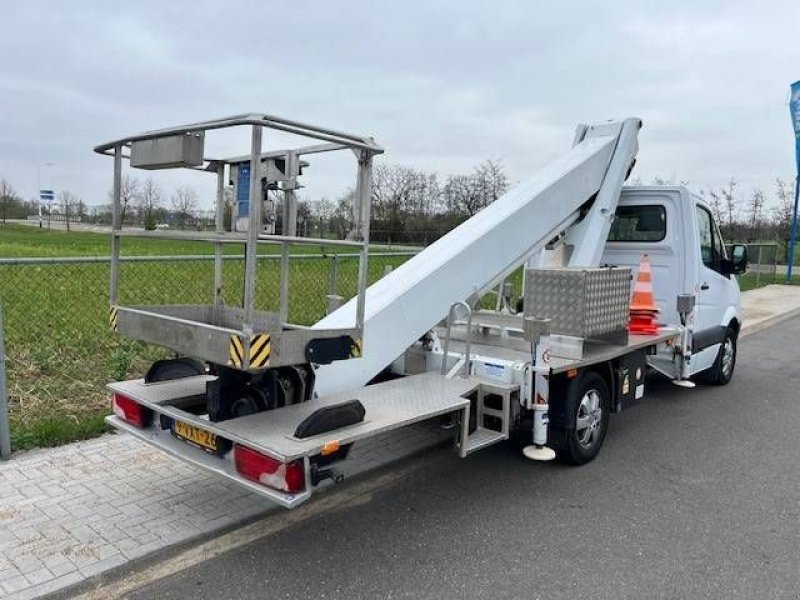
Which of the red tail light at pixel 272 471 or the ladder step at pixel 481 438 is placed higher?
the red tail light at pixel 272 471

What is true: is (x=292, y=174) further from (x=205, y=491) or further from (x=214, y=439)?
(x=205, y=491)

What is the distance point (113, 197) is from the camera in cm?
386

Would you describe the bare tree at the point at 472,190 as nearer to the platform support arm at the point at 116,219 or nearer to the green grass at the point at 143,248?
the green grass at the point at 143,248

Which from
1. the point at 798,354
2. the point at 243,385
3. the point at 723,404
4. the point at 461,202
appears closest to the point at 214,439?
the point at 243,385

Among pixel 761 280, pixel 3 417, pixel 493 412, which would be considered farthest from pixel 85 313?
pixel 761 280

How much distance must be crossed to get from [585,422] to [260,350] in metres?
2.94

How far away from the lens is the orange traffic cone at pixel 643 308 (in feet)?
20.7

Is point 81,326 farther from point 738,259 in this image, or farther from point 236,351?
point 738,259

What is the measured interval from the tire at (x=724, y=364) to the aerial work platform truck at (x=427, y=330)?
32.8 inches

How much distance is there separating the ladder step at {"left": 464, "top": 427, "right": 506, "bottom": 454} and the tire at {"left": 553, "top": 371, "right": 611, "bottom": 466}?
0.73m

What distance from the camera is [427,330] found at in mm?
4832

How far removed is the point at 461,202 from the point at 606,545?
134 ft

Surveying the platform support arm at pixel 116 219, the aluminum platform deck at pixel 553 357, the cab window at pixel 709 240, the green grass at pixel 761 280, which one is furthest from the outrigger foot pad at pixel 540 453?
the green grass at pixel 761 280

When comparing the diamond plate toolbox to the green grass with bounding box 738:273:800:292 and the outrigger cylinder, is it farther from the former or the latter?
the green grass with bounding box 738:273:800:292
